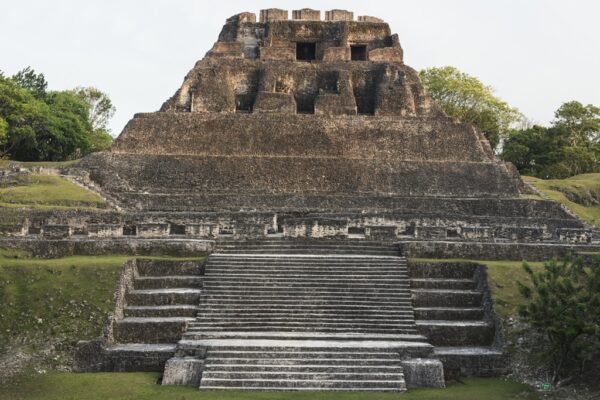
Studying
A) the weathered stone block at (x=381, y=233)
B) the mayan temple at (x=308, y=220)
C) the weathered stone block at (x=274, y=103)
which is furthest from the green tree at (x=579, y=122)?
the weathered stone block at (x=381, y=233)

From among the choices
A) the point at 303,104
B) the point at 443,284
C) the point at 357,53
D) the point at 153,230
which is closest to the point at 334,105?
the point at 303,104

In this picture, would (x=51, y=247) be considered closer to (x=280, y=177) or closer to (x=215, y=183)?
(x=215, y=183)

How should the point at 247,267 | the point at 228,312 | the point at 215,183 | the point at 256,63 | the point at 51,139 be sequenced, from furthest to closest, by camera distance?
1. the point at 51,139
2. the point at 256,63
3. the point at 215,183
4. the point at 247,267
5. the point at 228,312

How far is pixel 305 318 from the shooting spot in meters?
12.6

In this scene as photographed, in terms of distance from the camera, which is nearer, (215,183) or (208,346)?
(208,346)

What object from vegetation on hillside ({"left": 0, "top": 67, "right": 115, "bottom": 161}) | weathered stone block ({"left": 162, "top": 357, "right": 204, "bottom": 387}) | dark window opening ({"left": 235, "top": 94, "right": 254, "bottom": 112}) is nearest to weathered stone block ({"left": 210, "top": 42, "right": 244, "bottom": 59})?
dark window opening ({"left": 235, "top": 94, "right": 254, "bottom": 112})

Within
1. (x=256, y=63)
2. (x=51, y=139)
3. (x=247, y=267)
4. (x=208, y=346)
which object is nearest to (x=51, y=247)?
(x=247, y=267)

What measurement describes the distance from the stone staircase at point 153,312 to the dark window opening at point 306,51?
2018 cm

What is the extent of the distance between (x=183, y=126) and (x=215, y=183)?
3.54 m

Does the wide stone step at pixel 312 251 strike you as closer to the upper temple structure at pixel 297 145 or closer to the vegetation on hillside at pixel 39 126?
the upper temple structure at pixel 297 145

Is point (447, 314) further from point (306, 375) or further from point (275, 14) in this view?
point (275, 14)

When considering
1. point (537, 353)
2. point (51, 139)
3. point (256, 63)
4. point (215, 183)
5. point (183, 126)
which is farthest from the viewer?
point (51, 139)

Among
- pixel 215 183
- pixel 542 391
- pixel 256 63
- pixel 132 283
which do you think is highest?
pixel 256 63

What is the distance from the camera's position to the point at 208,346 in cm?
1127
